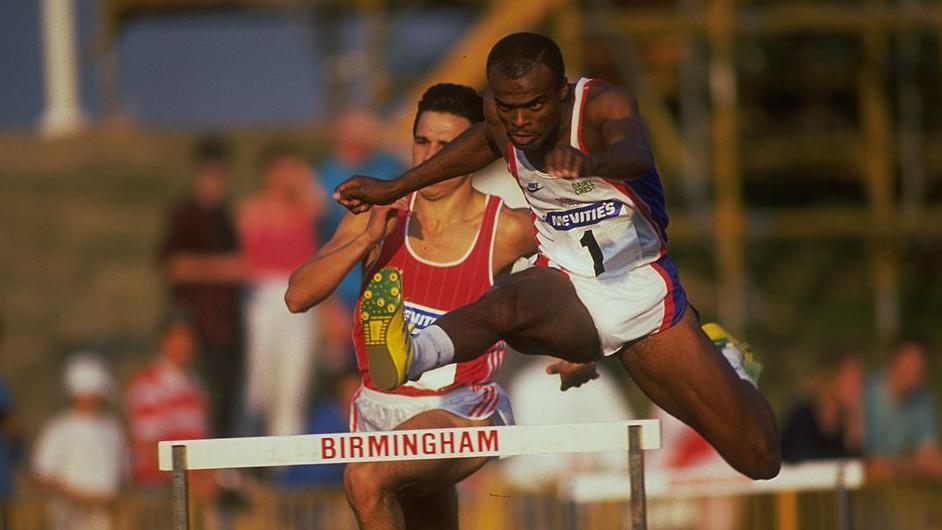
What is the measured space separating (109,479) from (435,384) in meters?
4.07

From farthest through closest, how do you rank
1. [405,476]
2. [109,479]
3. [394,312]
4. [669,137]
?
[669,137] → [109,479] → [405,476] → [394,312]

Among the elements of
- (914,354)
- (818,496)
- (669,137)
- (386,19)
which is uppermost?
(386,19)

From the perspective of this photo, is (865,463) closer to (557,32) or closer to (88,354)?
(557,32)

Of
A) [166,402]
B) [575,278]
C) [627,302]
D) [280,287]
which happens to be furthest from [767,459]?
[166,402]

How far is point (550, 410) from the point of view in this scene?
8930 mm

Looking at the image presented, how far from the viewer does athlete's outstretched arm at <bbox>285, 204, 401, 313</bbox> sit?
5.30 m

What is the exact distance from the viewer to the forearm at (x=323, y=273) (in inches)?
210

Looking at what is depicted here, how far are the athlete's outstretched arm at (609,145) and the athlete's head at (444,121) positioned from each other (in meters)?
0.67

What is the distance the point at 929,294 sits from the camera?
45.8 feet

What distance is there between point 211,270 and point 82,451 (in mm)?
1227

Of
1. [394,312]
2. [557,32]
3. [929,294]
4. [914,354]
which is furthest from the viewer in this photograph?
[929,294]

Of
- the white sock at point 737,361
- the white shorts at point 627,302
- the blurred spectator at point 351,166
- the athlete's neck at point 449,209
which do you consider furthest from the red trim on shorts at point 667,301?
the blurred spectator at point 351,166

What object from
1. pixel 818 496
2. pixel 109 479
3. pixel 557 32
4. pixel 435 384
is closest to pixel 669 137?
pixel 557 32

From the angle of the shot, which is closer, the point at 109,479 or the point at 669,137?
the point at 109,479
